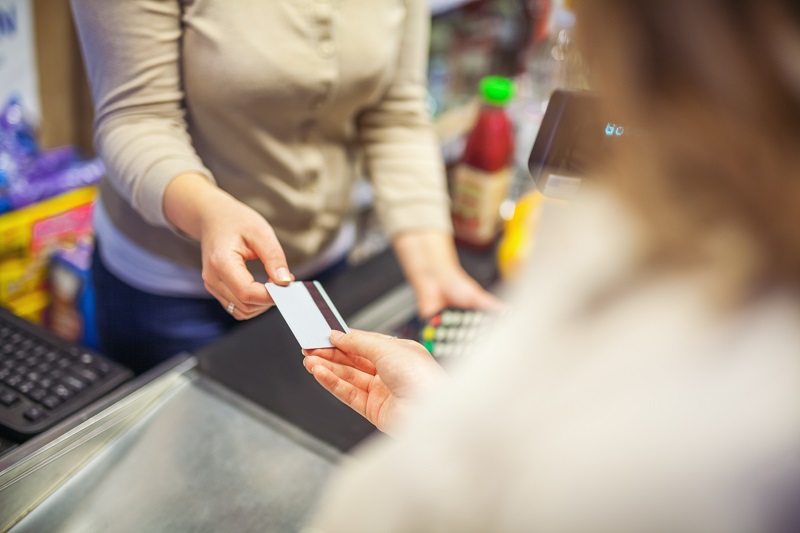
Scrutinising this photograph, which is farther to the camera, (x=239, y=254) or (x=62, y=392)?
(x=62, y=392)

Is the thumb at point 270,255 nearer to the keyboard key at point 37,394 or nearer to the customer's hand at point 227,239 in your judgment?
the customer's hand at point 227,239

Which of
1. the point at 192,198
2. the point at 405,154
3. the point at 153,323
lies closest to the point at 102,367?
the point at 153,323

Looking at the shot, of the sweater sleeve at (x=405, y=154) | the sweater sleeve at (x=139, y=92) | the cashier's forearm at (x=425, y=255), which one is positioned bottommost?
the cashier's forearm at (x=425, y=255)

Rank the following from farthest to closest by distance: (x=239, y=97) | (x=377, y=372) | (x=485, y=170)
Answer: (x=485, y=170)
(x=239, y=97)
(x=377, y=372)

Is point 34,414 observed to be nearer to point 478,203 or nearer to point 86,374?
point 86,374

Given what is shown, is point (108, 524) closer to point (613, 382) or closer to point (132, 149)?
point (132, 149)

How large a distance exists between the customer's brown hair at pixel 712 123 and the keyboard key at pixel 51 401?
67 cm

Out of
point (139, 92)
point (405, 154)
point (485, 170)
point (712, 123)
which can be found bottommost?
point (485, 170)

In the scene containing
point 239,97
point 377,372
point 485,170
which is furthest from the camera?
point 485,170

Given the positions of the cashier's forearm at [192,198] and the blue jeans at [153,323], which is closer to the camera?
the cashier's forearm at [192,198]

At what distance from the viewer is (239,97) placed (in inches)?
28.5

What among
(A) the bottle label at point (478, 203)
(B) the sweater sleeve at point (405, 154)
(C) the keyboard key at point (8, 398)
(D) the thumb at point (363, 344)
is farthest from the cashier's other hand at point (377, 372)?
(A) the bottle label at point (478, 203)

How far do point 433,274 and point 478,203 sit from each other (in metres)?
0.41

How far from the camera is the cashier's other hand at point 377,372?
55cm
